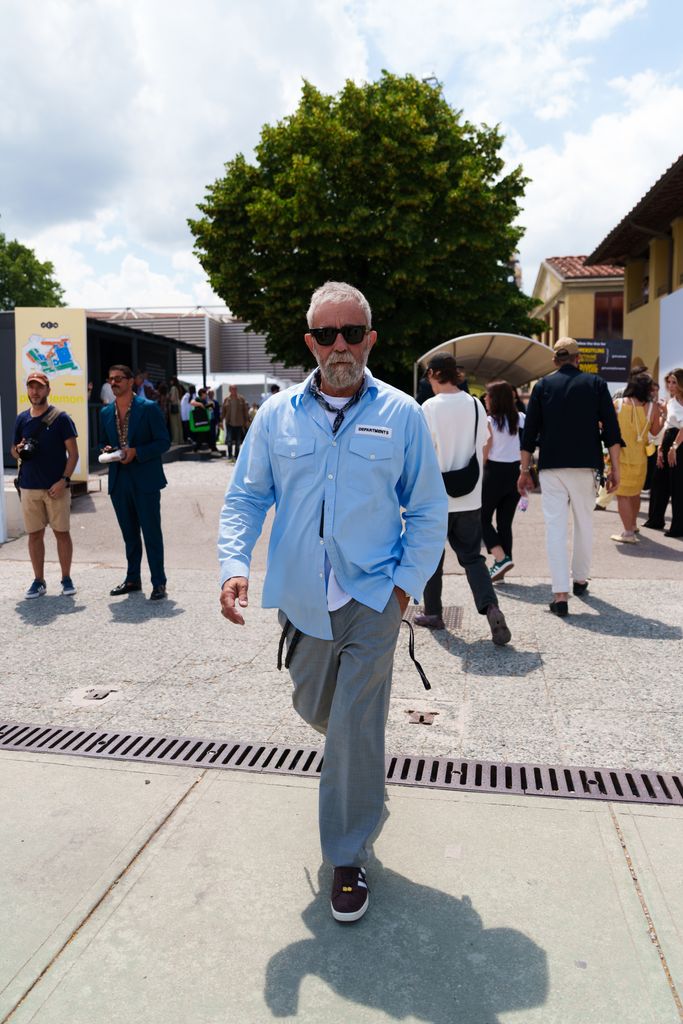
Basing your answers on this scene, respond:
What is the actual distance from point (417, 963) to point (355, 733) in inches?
26.1

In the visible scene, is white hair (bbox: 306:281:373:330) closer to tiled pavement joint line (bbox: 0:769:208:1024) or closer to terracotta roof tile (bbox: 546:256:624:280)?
tiled pavement joint line (bbox: 0:769:208:1024)

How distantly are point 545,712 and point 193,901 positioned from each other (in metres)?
2.24

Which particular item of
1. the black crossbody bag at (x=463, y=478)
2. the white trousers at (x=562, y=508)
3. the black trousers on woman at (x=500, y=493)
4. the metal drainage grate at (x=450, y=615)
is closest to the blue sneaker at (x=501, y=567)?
the black trousers on woman at (x=500, y=493)

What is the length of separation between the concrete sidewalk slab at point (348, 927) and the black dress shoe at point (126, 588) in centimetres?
383

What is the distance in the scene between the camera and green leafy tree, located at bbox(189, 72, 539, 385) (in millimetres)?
23781

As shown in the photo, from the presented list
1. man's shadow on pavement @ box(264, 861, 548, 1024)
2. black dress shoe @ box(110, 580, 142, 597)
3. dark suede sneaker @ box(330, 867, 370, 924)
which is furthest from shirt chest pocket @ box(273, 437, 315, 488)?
black dress shoe @ box(110, 580, 142, 597)

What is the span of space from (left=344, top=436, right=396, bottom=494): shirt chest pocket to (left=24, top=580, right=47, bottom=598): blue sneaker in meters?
5.11

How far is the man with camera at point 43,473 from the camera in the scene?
7176 mm

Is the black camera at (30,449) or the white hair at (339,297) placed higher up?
the white hair at (339,297)

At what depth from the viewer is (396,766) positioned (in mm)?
3734

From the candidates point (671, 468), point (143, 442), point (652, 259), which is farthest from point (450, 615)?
point (652, 259)

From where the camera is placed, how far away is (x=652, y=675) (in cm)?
492

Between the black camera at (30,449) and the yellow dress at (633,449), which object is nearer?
the black camera at (30,449)

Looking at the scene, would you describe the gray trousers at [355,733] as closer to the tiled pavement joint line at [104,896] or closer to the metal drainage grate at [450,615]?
the tiled pavement joint line at [104,896]
